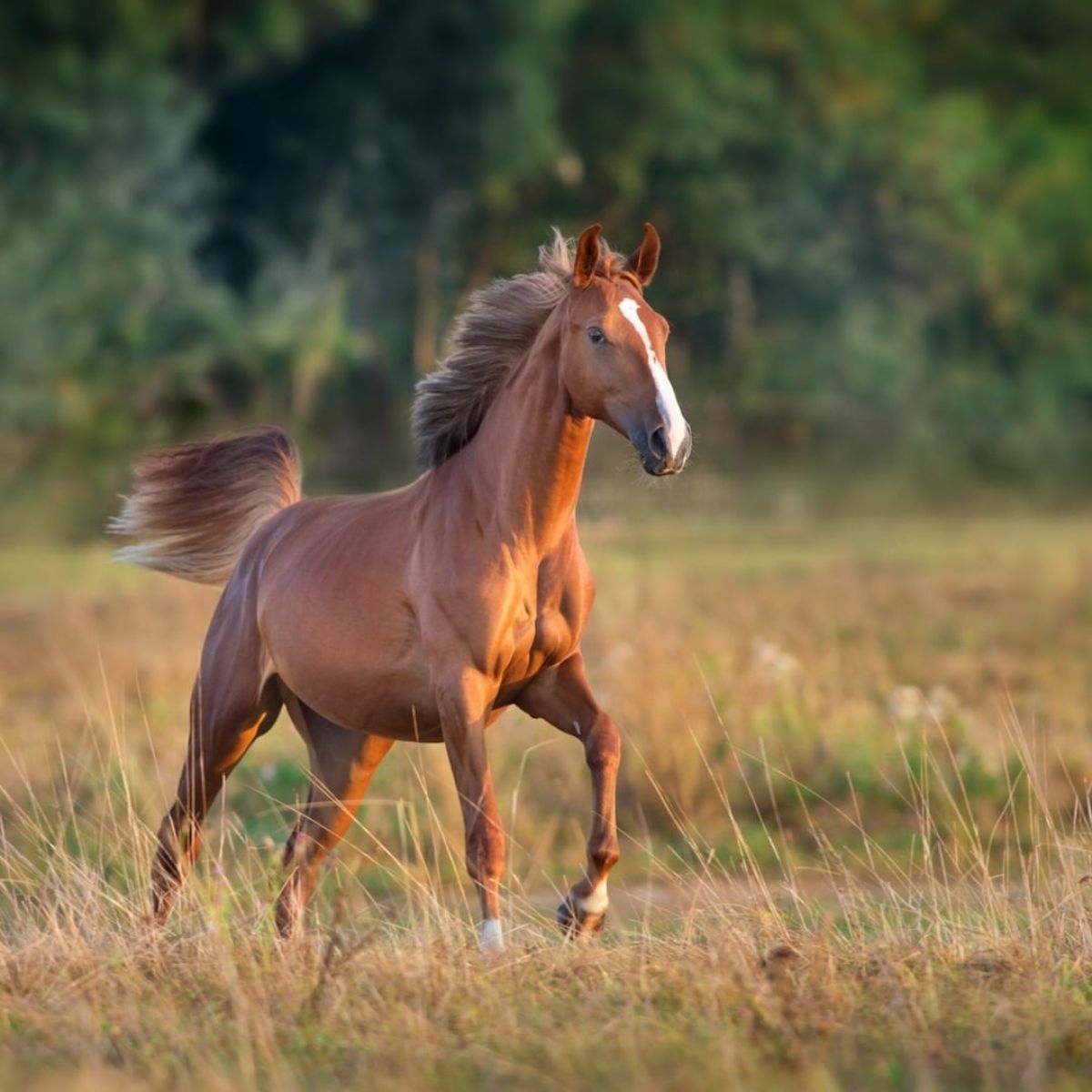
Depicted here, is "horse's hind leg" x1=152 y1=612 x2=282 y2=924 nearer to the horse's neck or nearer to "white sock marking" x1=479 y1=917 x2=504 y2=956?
the horse's neck

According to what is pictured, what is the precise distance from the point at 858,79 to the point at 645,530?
1443 centimetres

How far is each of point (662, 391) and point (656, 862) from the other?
1.42 metres

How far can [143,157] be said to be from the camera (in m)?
27.1

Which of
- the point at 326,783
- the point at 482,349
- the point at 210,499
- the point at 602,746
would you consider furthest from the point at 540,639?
the point at 210,499

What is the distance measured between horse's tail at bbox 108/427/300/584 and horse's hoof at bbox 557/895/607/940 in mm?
2173

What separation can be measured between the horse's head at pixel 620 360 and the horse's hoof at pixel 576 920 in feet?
4.35

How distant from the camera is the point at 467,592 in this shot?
6.01 metres

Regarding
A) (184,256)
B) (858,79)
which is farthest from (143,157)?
(858,79)

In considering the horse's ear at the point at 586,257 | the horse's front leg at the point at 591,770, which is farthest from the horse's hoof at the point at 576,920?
the horse's ear at the point at 586,257

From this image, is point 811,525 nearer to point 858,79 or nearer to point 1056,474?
point 1056,474

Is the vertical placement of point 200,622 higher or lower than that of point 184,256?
lower

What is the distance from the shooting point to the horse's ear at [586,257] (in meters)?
5.92

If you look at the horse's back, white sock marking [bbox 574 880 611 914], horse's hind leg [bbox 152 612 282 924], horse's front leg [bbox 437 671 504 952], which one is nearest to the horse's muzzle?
horse's front leg [bbox 437 671 504 952]

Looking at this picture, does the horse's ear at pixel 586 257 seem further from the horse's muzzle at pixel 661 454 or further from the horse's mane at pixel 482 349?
the horse's muzzle at pixel 661 454
